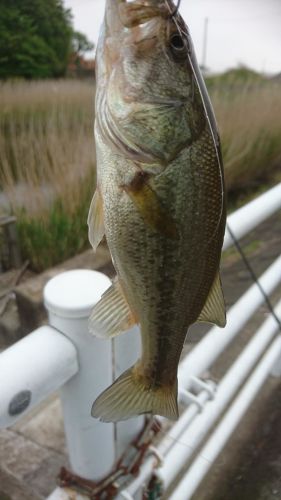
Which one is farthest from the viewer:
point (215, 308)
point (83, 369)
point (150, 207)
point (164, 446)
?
point (164, 446)

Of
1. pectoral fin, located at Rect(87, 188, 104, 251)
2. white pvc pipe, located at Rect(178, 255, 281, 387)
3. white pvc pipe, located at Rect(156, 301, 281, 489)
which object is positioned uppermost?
pectoral fin, located at Rect(87, 188, 104, 251)

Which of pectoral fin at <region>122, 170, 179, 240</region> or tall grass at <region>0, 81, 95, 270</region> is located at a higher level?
pectoral fin at <region>122, 170, 179, 240</region>

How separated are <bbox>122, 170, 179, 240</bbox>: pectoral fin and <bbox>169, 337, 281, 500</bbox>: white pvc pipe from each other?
1134 mm

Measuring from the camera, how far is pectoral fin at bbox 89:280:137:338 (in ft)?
2.66

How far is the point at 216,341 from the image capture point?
157 cm

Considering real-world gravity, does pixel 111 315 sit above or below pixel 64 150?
above

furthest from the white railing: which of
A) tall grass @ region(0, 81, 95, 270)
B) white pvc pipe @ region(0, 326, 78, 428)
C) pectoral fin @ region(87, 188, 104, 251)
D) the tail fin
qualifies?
tall grass @ region(0, 81, 95, 270)

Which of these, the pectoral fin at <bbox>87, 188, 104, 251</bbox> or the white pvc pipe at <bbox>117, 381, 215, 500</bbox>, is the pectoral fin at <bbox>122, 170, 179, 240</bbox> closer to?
the pectoral fin at <bbox>87, 188, 104, 251</bbox>

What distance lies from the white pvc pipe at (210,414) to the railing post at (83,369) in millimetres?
196

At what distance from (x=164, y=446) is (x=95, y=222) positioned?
1035mm

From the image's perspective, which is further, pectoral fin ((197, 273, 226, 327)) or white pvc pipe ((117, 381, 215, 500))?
white pvc pipe ((117, 381, 215, 500))

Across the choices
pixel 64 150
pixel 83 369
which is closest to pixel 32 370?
pixel 83 369

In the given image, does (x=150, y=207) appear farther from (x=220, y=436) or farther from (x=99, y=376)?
(x=220, y=436)

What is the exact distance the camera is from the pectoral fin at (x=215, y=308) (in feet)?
2.67
